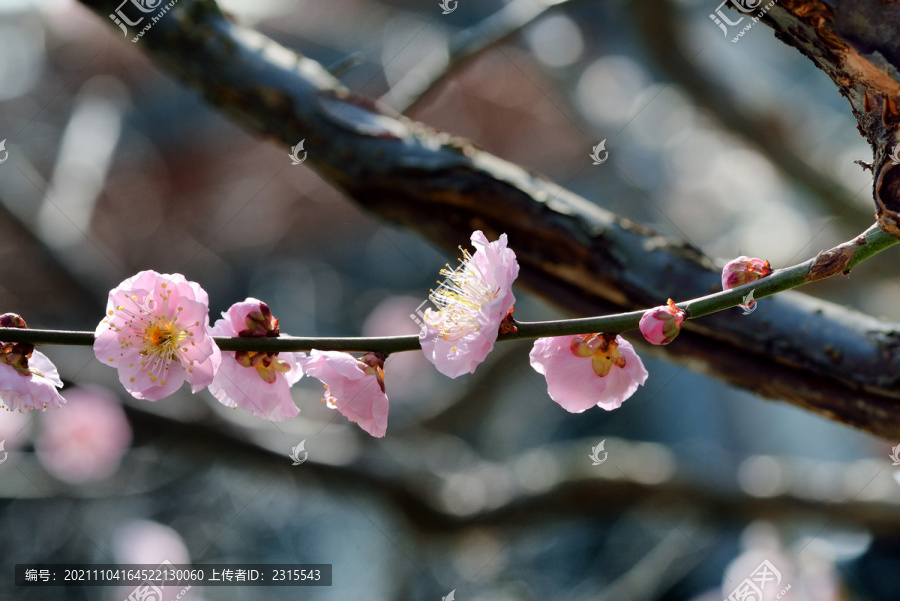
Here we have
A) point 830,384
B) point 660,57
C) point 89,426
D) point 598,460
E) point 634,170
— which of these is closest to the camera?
point 830,384

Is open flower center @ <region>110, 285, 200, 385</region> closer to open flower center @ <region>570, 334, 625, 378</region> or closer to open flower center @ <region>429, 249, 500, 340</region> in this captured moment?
open flower center @ <region>429, 249, 500, 340</region>

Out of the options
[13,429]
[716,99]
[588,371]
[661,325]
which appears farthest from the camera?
[13,429]

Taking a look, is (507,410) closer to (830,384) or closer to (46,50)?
(830,384)

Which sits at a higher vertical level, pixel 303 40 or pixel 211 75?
pixel 303 40

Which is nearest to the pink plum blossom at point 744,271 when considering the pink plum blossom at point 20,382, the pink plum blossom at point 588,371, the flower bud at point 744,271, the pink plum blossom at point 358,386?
the flower bud at point 744,271

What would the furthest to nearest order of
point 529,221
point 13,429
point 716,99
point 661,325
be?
1. point 13,429
2. point 716,99
3. point 529,221
4. point 661,325

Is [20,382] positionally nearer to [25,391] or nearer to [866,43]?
[25,391]

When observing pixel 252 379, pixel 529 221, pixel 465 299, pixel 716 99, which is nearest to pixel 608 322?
pixel 465 299

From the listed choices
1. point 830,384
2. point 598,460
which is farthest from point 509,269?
point 598,460
